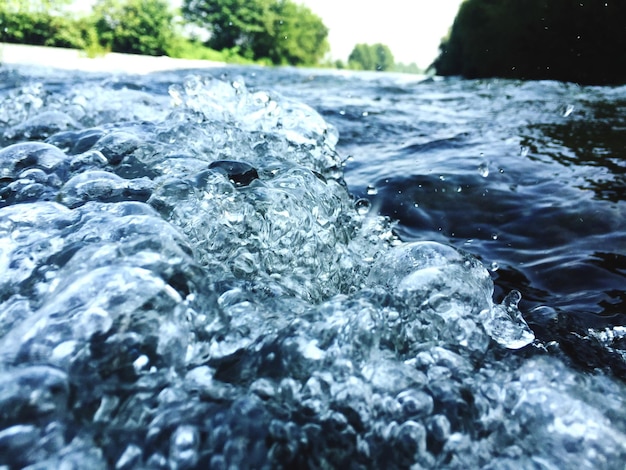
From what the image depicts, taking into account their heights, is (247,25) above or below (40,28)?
above

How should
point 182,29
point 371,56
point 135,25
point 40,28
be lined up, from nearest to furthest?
point 40,28 < point 135,25 < point 182,29 < point 371,56

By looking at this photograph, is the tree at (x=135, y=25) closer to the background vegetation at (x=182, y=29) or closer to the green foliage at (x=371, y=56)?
the background vegetation at (x=182, y=29)

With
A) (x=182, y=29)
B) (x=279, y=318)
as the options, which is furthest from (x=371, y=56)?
(x=279, y=318)

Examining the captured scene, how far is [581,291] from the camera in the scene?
172cm

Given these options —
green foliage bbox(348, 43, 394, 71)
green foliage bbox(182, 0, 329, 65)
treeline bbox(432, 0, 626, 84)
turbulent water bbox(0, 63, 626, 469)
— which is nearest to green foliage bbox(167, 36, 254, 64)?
green foliage bbox(182, 0, 329, 65)

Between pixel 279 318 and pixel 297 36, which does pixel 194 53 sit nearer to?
pixel 297 36

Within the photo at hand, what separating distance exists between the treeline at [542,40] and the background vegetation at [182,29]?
14.8 meters

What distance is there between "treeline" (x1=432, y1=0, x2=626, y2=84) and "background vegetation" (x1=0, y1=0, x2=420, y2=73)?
48.6 feet

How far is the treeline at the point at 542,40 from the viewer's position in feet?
38.0

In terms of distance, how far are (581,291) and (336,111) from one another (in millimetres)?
4475

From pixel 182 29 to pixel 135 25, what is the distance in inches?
279

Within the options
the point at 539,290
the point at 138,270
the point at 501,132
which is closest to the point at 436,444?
the point at 138,270

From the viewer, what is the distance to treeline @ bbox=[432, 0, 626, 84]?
11594mm

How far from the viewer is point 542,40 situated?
14.3 metres
